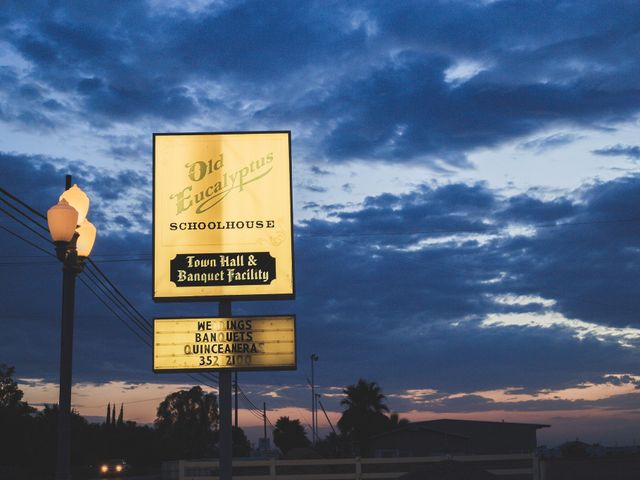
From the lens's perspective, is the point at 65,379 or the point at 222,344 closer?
the point at 65,379

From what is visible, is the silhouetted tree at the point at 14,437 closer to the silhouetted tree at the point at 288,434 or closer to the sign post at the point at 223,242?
the sign post at the point at 223,242

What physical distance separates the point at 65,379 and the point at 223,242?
5995 millimetres

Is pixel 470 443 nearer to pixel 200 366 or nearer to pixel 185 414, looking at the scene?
pixel 200 366

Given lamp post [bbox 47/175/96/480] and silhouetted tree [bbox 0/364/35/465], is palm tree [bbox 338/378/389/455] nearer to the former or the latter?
silhouetted tree [bbox 0/364/35/465]

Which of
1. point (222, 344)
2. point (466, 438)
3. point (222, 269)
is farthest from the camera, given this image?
point (466, 438)

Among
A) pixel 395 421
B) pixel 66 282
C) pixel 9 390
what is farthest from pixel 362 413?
pixel 66 282

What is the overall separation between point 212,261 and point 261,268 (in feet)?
3.21

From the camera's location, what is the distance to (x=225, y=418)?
16391 millimetres

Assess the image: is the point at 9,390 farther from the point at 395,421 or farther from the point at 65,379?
the point at 65,379

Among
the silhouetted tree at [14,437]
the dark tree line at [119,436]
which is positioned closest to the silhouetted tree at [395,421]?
the dark tree line at [119,436]

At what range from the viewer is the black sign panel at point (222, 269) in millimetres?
15992

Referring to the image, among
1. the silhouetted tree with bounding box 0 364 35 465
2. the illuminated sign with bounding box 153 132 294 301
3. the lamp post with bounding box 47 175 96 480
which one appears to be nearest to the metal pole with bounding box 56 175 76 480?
the lamp post with bounding box 47 175 96 480

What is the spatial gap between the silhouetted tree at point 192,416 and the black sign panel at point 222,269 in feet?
348

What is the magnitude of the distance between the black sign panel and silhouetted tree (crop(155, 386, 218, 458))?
10619 cm
